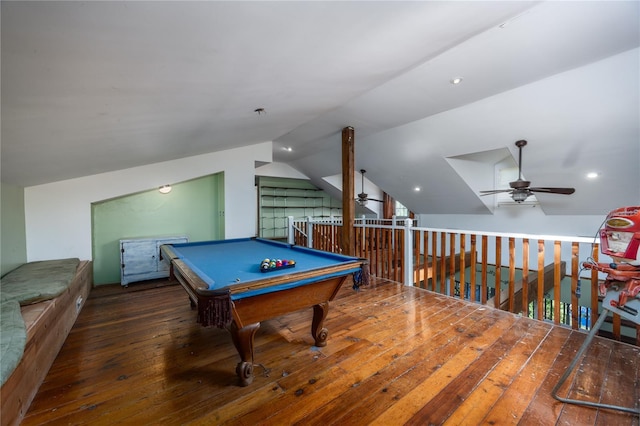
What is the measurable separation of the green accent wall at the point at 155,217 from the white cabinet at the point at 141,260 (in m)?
0.47

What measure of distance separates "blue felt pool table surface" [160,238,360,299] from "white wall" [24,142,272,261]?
5.50 ft

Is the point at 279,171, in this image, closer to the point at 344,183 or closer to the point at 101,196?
the point at 344,183

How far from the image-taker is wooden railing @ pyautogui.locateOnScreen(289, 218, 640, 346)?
2359 mm

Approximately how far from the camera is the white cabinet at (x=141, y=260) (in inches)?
151

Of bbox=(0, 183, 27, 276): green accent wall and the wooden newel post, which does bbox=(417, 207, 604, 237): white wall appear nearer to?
the wooden newel post

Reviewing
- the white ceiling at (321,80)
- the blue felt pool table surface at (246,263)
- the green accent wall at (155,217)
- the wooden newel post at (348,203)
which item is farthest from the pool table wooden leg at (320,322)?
the green accent wall at (155,217)

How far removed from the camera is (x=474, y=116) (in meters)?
4.15

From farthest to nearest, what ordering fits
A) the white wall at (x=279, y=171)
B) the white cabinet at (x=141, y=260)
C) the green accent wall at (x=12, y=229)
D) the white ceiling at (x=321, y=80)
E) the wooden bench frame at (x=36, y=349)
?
1. the white wall at (x=279, y=171)
2. the white cabinet at (x=141, y=260)
3. the green accent wall at (x=12, y=229)
4. the wooden bench frame at (x=36, y=349)
5. the white ceiling at (x=321, y=80)

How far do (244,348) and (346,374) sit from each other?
72 cm

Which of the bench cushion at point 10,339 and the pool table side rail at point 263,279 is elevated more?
the pool table side rail at point 263,279

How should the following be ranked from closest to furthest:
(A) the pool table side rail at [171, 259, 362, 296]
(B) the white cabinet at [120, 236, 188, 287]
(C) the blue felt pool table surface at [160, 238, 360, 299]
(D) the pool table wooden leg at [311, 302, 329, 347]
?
(A) the pool table side rail at [171, 259, 362, 296] < (C) the blue felt pool table surface at [160, 238, 360, 299] < (D) the pool table wooden leg at [311, 302, 329, 347] < (B) the white cabinet at [120, 236, 188, 287]

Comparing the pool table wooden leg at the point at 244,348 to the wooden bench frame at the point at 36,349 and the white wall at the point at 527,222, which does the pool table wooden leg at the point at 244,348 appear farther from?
the white wall at the point at 527,222

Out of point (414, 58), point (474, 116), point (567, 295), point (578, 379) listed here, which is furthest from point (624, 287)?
point (567, 295)

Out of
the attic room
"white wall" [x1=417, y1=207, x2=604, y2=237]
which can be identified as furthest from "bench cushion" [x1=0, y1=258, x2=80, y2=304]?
"white wall" [x1=417, y1=207, x2=604, y2=237]
